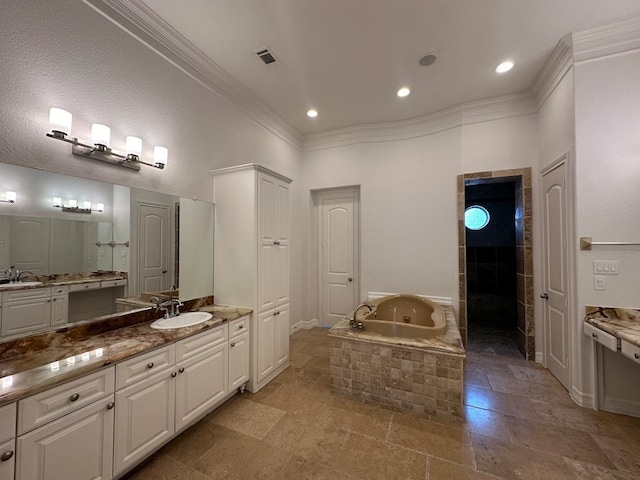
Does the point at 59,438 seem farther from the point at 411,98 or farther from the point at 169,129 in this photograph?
the point at 411,98

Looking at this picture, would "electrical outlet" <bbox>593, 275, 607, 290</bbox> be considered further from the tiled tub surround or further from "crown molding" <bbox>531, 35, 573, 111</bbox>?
"crown molding" <bbox>531, 35, 573, 111</bbox>

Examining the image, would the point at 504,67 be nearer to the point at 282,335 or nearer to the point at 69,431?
the point at 282,335

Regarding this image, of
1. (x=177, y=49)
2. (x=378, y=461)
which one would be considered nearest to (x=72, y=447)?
(x=378, y=461)

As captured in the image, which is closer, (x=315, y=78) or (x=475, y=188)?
(x=315, y=78)

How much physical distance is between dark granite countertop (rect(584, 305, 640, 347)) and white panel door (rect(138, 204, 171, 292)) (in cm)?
356

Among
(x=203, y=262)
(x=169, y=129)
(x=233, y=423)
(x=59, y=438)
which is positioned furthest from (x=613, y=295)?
(x=169, y=129)

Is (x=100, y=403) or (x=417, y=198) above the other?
(x=417, y=198)

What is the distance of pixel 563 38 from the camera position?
228 cm

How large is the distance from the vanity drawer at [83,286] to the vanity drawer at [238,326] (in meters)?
1.00

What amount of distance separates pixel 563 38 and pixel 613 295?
2.30 m

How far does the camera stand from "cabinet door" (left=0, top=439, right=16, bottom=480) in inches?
40.9

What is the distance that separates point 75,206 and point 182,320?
1.12 metres

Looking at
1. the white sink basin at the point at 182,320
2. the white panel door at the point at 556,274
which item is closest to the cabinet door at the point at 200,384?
the white sink basin at the point at 182,320

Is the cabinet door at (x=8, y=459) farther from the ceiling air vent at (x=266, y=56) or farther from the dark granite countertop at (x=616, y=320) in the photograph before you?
the dark granite countertop at (x=616, y=320)
